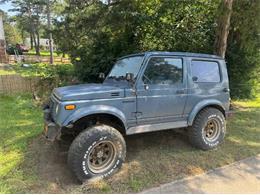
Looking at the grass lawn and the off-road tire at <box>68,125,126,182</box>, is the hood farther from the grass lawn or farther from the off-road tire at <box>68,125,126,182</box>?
the grass lawn

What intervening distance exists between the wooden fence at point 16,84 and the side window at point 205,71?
6.88 m

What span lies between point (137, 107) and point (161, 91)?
1.69ft

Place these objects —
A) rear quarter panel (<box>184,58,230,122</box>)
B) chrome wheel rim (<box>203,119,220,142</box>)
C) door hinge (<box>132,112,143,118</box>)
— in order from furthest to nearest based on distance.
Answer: chrome wheel rim (<box>203,119,220,142</box>) → rear quarter panel (<box>184,58,230,122</box>) → door hinge (<box>132,112,143,118</box>)

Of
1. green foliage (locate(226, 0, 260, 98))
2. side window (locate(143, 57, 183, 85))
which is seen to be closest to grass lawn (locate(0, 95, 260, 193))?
side window (locate(143, 57, 183, 85))

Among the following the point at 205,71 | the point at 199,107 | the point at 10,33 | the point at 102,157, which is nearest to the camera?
the point at 102,157

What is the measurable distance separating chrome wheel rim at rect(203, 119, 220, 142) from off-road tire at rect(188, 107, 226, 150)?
0.03 metres

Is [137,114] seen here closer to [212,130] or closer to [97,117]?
[97,117]

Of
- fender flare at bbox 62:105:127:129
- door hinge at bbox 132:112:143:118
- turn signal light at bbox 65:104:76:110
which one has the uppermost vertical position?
turn signal light at bbox 65:104:76:110

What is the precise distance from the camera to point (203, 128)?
4.61 meters

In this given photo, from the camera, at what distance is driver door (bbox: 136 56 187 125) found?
4012mm

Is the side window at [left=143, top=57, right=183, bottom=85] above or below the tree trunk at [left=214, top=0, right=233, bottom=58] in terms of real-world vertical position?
below

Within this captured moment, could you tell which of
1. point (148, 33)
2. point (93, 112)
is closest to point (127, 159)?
point (93, 112)

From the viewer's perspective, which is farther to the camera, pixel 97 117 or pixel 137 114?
pixel 137 114

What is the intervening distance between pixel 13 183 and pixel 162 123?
7.90ft
